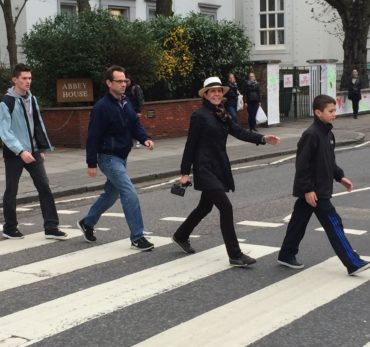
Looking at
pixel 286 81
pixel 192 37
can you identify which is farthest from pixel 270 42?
pixel 192 37

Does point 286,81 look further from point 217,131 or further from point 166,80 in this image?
point 217,131

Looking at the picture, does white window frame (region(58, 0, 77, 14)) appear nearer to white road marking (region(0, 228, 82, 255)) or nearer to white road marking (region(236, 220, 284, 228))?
white road marking (region(0, 228, 82, 255))

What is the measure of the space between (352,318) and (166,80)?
1619 centimetres

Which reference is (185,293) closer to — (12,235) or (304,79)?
(12,235)

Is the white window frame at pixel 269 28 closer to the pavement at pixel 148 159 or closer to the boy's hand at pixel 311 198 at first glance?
the pavement at pixel 148 159

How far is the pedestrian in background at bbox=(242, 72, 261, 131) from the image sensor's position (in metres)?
20.2

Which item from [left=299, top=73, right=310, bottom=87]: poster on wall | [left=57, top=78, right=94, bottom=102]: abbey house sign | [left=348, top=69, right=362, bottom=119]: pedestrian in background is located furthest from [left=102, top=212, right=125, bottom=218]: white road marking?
[left=348, top=69, right=362, bottom=119]: pedestrian in background

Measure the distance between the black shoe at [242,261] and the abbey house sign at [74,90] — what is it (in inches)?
486

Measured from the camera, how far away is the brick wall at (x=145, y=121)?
17.1 metres

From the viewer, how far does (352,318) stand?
4.86 m

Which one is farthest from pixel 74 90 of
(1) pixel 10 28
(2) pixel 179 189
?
(2) pixel 179 189

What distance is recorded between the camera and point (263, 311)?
5.04 meters

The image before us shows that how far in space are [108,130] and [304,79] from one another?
60.7 ft

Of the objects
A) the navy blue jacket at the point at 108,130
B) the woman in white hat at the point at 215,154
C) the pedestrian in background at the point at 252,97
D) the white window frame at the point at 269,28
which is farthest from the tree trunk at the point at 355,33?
the woman in white hat at the point at 215,154
